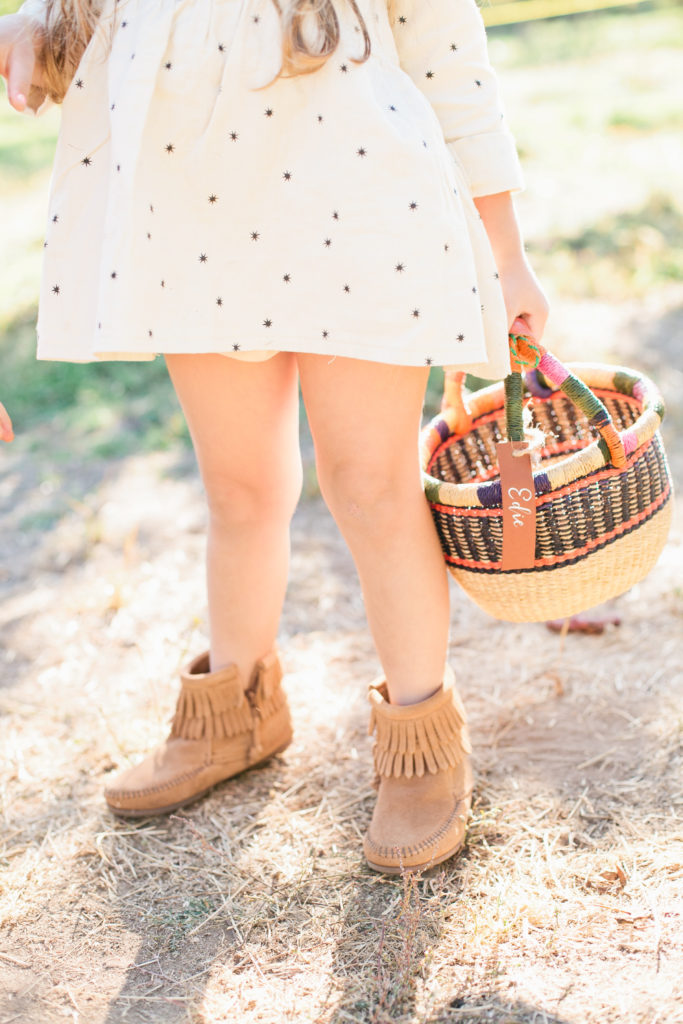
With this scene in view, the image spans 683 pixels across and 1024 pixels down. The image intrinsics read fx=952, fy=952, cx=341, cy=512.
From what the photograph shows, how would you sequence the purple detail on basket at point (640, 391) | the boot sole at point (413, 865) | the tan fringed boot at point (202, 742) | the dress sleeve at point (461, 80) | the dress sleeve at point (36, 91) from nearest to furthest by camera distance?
the dress sleeve at point (461, 80)
the dress sleeve at point (36, 91)
the boot sole at point (413, 865)
the purple detail on basket at point (640, 391)
the tan fringed boot at point (202, 742)

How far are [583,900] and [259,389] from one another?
2.93ft

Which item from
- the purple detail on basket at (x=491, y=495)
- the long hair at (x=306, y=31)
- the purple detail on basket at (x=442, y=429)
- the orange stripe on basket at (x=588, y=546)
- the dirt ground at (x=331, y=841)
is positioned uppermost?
the long hair at (x=306, y=31)

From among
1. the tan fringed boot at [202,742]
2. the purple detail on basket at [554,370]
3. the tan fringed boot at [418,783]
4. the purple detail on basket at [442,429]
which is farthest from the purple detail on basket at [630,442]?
the tan fringed boot at [202,742]

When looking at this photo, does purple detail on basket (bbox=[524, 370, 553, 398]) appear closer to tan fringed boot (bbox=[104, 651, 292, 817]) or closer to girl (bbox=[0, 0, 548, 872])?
girl (bbox=[0, 0, 548, 872])

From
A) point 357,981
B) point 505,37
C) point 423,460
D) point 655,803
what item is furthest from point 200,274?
point 505,37

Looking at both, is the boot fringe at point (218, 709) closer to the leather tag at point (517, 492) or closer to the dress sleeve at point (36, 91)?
the leather tag at point (517, 492)

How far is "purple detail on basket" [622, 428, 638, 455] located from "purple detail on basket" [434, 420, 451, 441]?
36 centimetres

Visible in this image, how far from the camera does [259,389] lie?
4.66 feet

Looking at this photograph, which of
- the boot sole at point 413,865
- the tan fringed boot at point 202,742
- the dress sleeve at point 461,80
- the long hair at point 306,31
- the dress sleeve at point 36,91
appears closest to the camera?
the long hair at point 306,31

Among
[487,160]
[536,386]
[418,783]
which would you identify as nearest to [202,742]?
[418,783]

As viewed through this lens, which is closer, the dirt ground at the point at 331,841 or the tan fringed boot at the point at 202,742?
the dirt ground at the point at 331,841

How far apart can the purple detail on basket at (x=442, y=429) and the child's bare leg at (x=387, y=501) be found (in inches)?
10.6

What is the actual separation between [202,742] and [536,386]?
86 cm

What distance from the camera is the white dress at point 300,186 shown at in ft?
3.85
